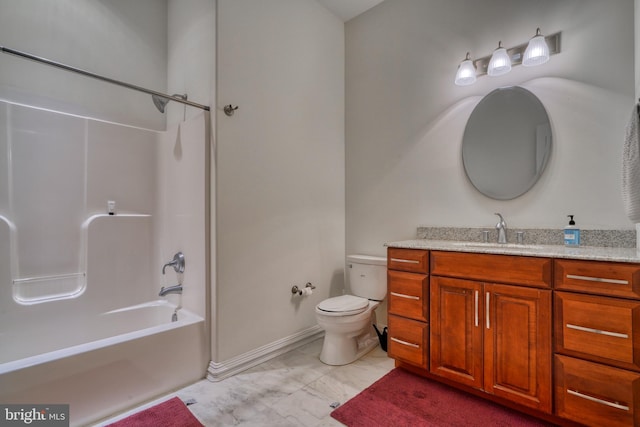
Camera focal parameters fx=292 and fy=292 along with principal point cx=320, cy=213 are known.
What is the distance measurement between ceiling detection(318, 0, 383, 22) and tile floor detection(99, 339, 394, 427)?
306 centimetres

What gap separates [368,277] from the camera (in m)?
2.41

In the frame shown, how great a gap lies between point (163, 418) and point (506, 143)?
2.67m

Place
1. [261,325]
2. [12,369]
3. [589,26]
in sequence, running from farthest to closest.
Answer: [261,325] → [589,26] → [12,369]

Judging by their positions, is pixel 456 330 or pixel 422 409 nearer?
pixel 422 409

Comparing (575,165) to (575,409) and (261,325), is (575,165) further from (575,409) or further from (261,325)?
(261,325)

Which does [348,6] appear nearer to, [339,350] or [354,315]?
[354,315]

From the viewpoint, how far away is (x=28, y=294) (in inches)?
77.2

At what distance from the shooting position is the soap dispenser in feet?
5.48

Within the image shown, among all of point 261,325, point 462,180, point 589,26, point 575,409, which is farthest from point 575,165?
point 261,325

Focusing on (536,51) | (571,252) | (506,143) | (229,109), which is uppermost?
(536,51)

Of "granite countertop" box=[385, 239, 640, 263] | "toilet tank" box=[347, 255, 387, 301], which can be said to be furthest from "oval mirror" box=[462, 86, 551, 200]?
"toilet tank" box=[347, 255, 387, 301]

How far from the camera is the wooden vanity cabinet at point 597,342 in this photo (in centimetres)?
123

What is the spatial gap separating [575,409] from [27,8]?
399 centimetres

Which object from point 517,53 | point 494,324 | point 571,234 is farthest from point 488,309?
point 517,53
